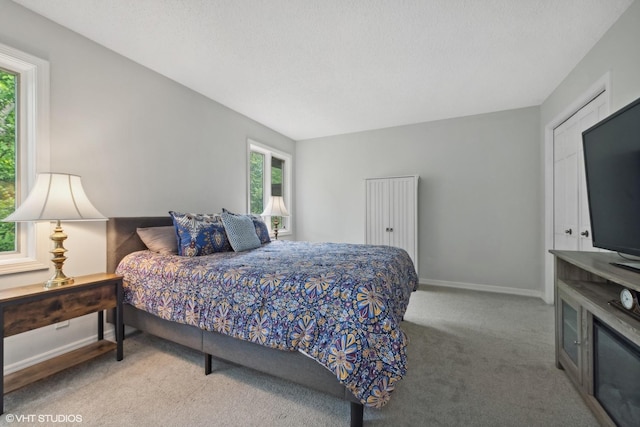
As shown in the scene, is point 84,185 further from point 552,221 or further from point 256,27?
point 552,221

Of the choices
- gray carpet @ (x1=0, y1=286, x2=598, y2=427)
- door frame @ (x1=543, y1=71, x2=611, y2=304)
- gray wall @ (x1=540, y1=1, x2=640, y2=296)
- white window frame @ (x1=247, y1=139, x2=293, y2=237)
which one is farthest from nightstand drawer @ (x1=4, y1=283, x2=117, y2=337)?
door frame @ (x1=543, y1=71, x2=611, y2=304)

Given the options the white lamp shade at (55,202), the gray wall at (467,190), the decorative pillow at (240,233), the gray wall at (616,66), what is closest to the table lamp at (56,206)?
the white lamp shade at (55,202)

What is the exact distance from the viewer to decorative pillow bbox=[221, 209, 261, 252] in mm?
2562

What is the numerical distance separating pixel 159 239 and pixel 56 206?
75cm

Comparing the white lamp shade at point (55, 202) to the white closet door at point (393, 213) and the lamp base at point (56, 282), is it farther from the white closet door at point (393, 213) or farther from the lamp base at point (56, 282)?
the white closet door at point (393, 213)

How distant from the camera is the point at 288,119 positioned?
400 centimetres

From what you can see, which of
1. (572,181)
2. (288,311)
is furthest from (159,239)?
(572,181)

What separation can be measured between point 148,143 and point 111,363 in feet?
6.32

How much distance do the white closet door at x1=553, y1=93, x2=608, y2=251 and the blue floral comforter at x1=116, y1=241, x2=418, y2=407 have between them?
2.00 metres

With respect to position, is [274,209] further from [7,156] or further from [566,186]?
[566,186]

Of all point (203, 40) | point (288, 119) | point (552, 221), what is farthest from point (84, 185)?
point (552, 221)

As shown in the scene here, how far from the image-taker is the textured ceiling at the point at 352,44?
6.07ft

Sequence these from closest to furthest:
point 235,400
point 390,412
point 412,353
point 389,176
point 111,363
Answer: point 390,412 < point 235,400 < point 111,363 < point 412,353 < point 389,176

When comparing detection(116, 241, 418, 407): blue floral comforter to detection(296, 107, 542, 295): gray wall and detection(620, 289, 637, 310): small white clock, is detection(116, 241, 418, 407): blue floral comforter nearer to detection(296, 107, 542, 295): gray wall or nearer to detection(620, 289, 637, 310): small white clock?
detection(620, 289, 637, 310): small white clock
